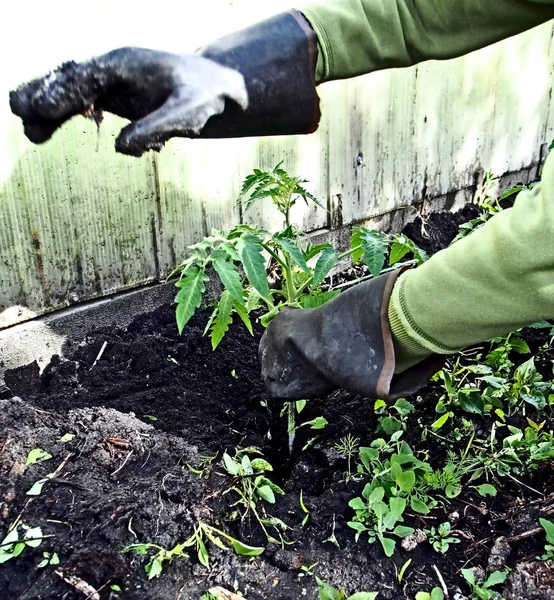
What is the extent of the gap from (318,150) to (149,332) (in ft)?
3.81

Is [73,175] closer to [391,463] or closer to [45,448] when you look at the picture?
[45,448]

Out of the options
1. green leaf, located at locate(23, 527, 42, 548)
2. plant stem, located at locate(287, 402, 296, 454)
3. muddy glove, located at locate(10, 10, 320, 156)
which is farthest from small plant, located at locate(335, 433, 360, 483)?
muddy glove, located at locate(10, 10, 320, 156)

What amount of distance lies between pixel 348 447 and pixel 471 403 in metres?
0.44

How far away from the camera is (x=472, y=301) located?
4.54 feet

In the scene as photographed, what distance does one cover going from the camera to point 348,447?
80.1 inches

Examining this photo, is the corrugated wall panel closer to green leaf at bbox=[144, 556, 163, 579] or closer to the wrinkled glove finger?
the wrinkled glove finger

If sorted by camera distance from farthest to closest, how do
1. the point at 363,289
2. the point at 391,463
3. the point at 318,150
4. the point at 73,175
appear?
the point at 318,150 → the point at 73,175 → the point at 391,463 → the point at 363,289

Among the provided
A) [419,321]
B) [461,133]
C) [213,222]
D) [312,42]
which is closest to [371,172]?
[461,133]

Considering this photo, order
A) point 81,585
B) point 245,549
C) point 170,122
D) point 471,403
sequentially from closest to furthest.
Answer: point 170,122 → point 81,585 → point 245,549 → point 471,403

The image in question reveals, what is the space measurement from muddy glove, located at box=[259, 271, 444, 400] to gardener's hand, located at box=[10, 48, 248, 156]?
0.57 meters

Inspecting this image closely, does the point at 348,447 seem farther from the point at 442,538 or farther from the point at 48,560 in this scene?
the point at 48,560

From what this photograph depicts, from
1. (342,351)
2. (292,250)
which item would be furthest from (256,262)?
(342,351)

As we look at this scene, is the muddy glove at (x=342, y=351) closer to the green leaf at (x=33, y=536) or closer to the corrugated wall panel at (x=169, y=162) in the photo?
the green leaf at (x=33, y=536)

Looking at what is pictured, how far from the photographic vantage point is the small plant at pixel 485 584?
61.1 inches
